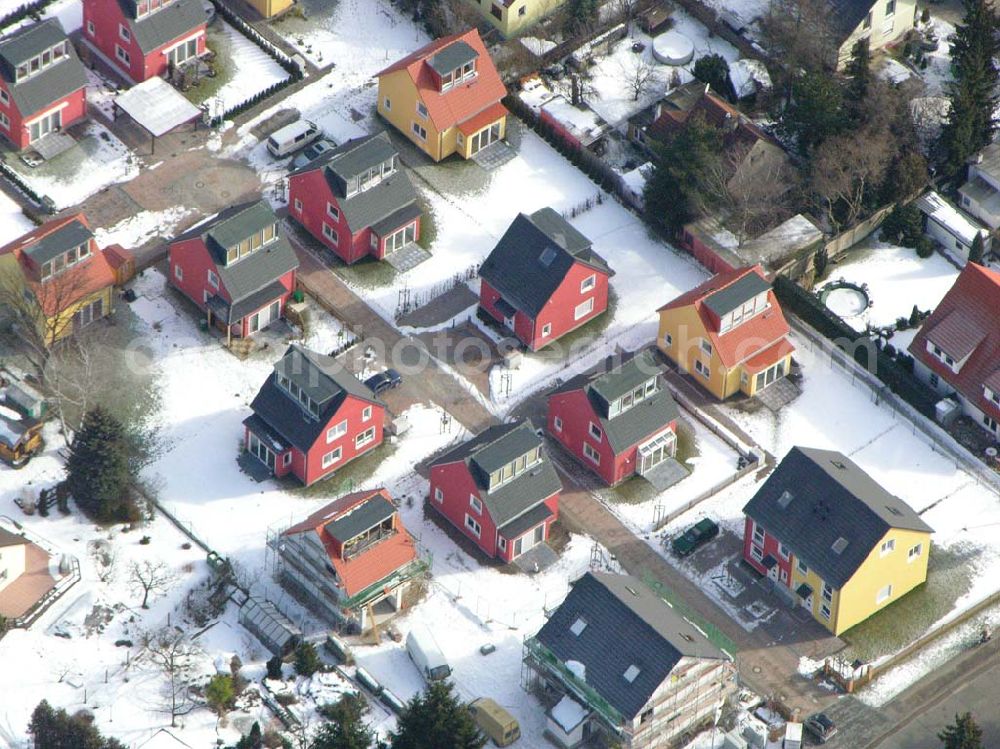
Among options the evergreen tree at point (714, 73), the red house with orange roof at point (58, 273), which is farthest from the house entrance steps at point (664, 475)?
the red house with orange roof at point (58, 273)

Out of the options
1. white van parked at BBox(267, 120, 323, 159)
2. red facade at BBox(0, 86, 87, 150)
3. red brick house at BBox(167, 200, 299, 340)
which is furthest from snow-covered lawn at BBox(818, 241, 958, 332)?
red facade at BBox(0, 86, 87, 150)

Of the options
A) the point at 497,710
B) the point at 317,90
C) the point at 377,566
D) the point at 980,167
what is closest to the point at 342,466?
the point at 377,566

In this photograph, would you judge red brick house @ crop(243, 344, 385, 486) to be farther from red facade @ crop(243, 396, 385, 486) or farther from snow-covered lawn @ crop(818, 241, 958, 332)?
snow-covered lawn @ crop(818, 241, 958, 332)

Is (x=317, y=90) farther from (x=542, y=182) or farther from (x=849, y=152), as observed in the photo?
(x=849, y=152)

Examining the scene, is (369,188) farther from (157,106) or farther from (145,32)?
(145,32)

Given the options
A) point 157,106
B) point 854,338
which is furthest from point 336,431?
point 854,338
